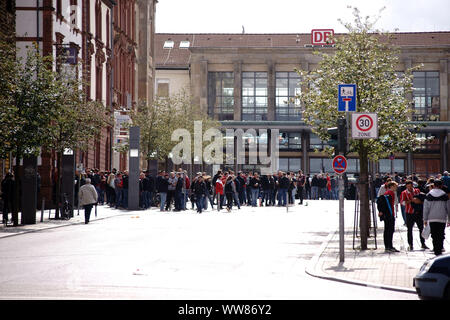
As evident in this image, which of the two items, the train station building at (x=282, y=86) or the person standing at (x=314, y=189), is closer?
the person standing at (x=314, y=189)

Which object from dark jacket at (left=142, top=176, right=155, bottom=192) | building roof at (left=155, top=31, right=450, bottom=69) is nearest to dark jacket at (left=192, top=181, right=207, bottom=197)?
dark jacket at (left=142, top=176, right=155, bottom=192)

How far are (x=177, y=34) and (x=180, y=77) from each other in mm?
7640

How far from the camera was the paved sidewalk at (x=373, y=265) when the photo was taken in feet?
43.8

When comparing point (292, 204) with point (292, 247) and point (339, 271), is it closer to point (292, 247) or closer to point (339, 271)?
point (292, 247)

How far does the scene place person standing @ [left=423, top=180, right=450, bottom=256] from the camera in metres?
17.6

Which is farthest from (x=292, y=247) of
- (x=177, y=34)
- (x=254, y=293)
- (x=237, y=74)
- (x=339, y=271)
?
(x=177, y=34)

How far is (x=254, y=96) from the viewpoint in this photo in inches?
3179

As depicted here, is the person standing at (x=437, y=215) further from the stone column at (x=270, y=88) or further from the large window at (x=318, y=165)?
the stone column at (x=270, y=88)

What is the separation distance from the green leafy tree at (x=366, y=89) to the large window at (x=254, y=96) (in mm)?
53860

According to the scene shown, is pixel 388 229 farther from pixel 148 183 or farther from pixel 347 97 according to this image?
pixel 148 183

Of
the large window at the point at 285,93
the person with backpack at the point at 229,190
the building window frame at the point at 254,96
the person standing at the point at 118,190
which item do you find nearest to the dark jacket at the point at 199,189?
the person with backpack at the point at 229,190

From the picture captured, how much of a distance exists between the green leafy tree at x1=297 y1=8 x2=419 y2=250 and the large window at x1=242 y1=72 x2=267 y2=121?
5386 centimetres

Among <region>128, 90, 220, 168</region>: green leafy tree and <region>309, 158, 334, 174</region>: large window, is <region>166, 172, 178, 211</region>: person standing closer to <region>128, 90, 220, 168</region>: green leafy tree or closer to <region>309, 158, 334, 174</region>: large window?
<region>128, 90, 220, 168</region>: green leafy tree
